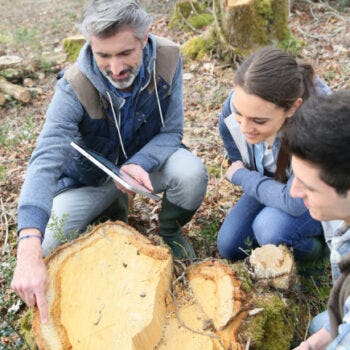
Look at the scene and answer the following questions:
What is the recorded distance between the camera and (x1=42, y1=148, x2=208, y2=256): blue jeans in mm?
2924

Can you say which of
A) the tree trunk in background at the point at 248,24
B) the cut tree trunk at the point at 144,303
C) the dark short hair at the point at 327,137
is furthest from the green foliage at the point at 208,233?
the tree trunk in background at the point at 248,24

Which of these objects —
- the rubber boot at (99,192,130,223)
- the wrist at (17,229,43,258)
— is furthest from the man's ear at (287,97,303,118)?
the wrist at (17,229,43,258)

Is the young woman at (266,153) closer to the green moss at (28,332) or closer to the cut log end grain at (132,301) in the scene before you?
the cut log end grain at (132,301)

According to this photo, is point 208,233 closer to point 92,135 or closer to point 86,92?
point 92,135

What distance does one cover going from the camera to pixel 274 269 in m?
2.22

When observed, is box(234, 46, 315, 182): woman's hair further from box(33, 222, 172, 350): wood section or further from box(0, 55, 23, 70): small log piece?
box(0, 55, 23, 70): small log piece

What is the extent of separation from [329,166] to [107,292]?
121 cm

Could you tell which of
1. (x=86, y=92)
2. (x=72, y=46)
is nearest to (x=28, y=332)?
(x=86, y=92)

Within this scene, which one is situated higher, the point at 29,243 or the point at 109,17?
the point at 109,17

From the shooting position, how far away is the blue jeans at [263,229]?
8.54 feet

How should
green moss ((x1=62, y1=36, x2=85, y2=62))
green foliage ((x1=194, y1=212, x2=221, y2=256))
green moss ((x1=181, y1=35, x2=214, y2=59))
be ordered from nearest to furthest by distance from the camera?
green foliage ((x1=194, y1=212, x2=221, y2=256)) < green moss ((x1=181, y1=35, x2=214, y2=59)) < green moss ((x1=62, y1=36, x2=85, y2=62))

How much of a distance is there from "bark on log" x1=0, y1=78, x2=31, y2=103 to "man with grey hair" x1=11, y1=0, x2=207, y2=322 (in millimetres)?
3100

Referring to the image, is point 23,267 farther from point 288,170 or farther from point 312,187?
point 288,170

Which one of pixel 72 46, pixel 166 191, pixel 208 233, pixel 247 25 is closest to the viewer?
pixel 166 191
